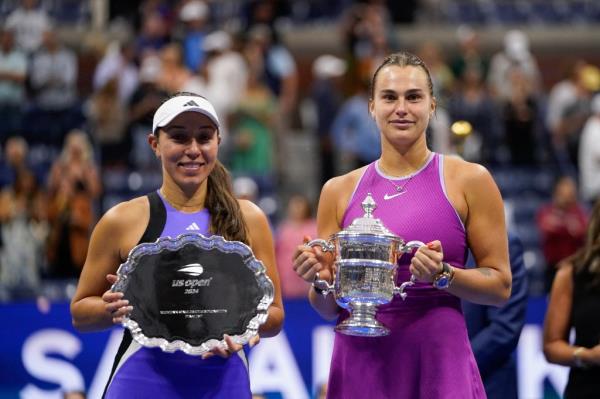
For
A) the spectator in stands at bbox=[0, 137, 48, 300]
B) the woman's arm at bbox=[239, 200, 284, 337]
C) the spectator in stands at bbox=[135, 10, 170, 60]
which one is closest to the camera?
the woman's arm at bbox=[239, 200, 284, 337]

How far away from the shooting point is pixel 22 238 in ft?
35.0

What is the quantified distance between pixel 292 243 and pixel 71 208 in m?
2.06

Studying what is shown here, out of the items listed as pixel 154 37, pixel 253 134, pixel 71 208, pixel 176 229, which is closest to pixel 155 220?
pixel 176 229

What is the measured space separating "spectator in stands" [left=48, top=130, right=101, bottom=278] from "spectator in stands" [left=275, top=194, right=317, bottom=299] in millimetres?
1767

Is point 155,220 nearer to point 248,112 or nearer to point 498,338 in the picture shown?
point 498,338

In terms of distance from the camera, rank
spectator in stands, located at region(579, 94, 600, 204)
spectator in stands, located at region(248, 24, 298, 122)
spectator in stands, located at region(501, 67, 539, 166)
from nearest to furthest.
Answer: spectator in stands, located at region(579, 94, 600, 204) → spectator in stands, located at region(501, 67, 539, 166) → spectator in stands, located at region(248, 24, 298, 122)

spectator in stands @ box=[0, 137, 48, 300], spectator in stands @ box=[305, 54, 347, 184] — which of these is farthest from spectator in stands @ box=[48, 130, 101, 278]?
spectator in stands @ box=[305, 54, 347, 184]

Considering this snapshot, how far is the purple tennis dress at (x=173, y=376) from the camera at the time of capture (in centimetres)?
405

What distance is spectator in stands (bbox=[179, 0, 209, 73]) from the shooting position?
14.0 meters

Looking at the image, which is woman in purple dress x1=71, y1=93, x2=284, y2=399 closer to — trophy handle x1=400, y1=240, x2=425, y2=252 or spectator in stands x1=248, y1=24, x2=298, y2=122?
trophy handle x1=400, y1=240, x2=425, y2=252

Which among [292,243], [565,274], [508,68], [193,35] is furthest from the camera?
[508,68]

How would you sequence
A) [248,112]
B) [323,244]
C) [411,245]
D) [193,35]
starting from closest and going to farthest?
[411,245] → [323,244] → [248,112] → [193,35]

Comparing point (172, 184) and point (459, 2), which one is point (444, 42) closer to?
point (459, 2)

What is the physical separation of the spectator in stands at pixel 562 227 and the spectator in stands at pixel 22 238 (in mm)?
4781
